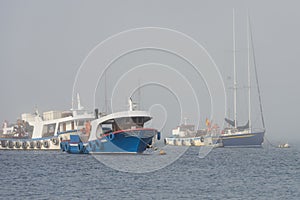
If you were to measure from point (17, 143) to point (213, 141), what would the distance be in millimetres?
48105

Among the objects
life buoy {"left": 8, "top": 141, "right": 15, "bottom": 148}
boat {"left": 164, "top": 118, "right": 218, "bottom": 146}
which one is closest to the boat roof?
boat {"left": 164, "top": 118, "right": 218, "bottom": 146}

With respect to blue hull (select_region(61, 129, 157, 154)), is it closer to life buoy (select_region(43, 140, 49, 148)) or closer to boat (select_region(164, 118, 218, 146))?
life buoy (select_region(43, 140, 49, 148))

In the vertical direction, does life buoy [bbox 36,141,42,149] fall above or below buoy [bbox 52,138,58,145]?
below

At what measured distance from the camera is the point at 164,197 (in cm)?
4369

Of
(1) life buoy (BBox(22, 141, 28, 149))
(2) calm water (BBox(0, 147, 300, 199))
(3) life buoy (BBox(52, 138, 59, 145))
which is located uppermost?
(3) life buoy (BBox(52, 138, 59, 145))

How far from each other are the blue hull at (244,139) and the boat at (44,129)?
1261 inches

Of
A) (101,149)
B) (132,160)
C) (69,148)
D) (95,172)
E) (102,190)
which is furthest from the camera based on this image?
(69,148)

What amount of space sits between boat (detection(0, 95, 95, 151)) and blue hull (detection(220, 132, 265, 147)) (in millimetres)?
32029

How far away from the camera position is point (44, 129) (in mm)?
128125

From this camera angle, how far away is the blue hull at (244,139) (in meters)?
117

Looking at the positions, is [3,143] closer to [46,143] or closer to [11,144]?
[11,144]

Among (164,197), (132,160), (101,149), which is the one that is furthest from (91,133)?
(164,197)

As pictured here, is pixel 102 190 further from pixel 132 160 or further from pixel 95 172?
pixel 132 160

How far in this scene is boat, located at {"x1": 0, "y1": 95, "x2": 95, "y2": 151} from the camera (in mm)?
110438
